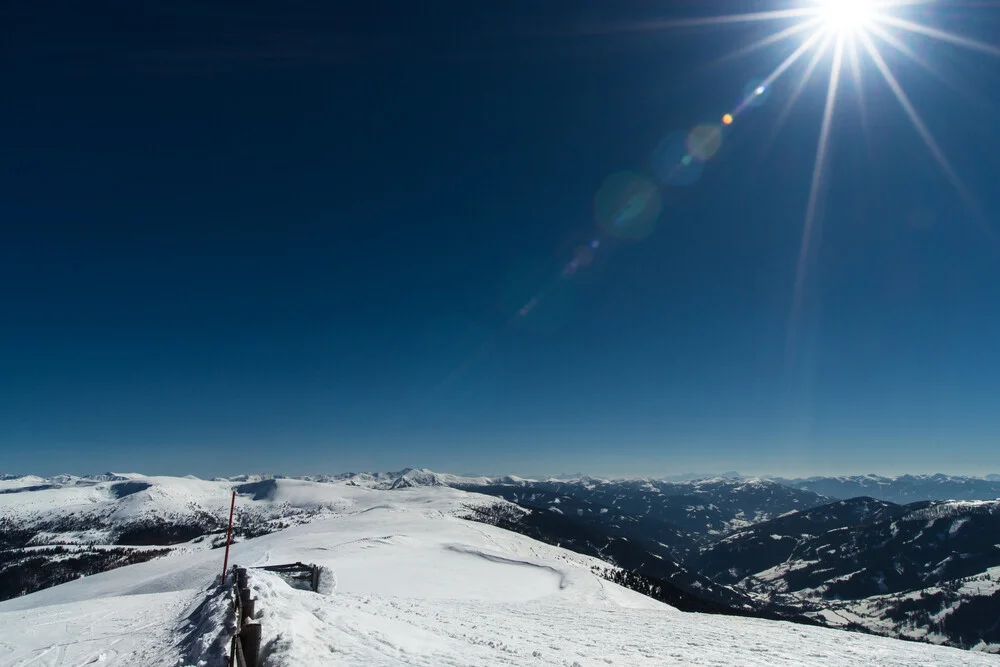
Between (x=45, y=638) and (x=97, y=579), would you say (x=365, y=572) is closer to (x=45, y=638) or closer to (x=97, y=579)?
(x=45, y=638)

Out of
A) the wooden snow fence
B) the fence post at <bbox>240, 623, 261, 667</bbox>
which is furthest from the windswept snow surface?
the wooden snow fence

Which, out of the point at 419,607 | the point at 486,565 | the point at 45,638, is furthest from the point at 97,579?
the point at 419,607

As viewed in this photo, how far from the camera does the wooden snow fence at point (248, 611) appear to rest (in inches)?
447

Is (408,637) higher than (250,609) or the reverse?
the reverse

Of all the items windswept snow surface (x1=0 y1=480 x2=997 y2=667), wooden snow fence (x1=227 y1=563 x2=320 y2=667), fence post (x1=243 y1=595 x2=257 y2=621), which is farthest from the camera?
fence post (x1=243 y1=595 x2=257 y2=621)

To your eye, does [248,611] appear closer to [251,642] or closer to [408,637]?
[251,642]

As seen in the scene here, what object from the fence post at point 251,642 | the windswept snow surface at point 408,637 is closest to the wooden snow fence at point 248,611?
the fence post at point 251,642

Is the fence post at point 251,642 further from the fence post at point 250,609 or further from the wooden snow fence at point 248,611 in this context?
the fence post at point 250,609

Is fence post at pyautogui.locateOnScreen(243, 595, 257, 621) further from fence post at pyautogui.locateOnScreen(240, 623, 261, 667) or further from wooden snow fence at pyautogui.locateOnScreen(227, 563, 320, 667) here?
fence post at pyautogui.locateOnScreen(240, 623, 261, 667)

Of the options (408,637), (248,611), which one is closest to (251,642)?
(248,611)

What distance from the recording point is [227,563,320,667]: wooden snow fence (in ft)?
37.3

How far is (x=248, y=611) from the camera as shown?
15.5m

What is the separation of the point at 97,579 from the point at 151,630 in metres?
81.5

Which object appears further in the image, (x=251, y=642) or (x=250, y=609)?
(x=250, y=609)
